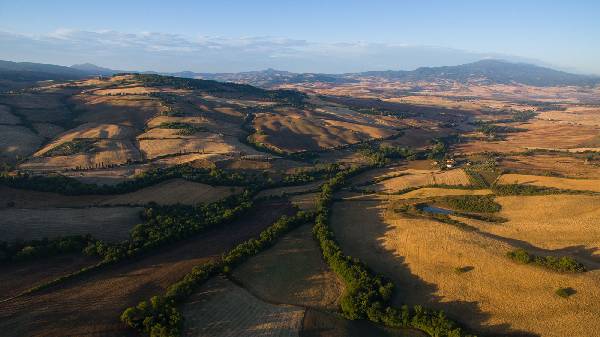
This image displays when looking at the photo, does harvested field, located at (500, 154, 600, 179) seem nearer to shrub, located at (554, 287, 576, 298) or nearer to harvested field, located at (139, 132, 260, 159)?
shrub, located at (554, 287, 576, 298)

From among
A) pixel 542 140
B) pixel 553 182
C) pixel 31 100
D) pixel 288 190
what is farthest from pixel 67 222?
pixel 542 140

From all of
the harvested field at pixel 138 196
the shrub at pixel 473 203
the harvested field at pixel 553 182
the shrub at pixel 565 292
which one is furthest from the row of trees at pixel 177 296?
the harvested field at pixel 553 182

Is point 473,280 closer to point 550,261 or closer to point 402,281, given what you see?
point 402,281

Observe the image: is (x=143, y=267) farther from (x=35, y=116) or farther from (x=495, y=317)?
(x=35, y=116)

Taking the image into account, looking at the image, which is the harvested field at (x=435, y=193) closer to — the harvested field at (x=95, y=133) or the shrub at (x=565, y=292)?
the shrub at (x=565, y=292)

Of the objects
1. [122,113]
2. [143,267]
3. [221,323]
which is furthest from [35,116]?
[221,323]

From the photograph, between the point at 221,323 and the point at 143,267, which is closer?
the point at 221,323

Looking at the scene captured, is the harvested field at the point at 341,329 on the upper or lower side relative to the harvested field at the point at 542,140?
lower
